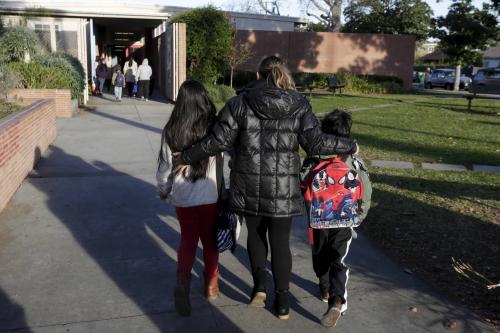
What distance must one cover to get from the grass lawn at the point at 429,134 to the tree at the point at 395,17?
2115 centimetres

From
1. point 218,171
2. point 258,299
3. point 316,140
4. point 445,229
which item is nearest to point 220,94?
point 445,229

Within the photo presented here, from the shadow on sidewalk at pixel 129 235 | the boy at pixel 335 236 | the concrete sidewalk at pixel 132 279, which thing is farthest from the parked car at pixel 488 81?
the boy at pixel 335 236

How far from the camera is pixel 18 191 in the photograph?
6.71 metres

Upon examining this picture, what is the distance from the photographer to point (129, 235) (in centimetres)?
524

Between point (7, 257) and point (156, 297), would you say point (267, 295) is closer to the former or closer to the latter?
point (156, 297)

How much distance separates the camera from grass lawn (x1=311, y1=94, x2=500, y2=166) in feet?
32.0

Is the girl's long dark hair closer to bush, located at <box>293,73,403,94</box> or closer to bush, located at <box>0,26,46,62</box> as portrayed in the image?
bush, located at <box>0,26,46,62</box>

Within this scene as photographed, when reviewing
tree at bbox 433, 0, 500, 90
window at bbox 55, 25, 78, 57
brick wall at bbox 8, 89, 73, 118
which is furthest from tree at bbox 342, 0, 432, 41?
brick wall at bbox 8, 89, 73, 118

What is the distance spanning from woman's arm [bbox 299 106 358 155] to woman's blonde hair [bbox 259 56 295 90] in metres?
0.22

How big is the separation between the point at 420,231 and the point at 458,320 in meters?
1.84

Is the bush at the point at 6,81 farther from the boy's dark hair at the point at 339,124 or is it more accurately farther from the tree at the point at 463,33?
the tree at the point at 463,33

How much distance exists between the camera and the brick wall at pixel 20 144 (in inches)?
242

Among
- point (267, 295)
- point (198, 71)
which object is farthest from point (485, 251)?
point (198, 71)

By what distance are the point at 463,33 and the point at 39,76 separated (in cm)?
2892
